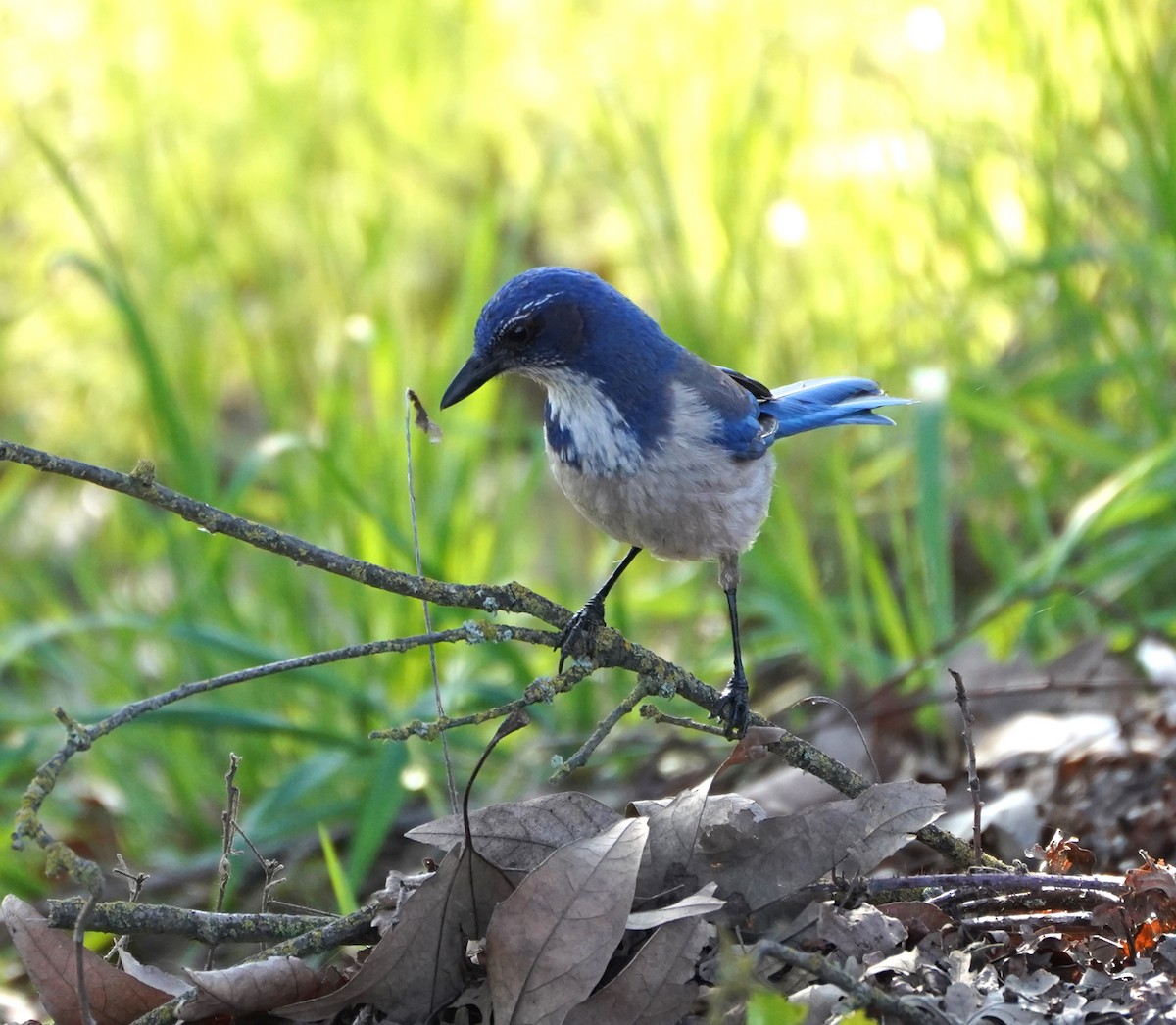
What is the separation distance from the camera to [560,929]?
78.5 inches

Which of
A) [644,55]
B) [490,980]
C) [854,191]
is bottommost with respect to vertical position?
[490,980]

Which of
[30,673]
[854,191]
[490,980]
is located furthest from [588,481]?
[30,673]

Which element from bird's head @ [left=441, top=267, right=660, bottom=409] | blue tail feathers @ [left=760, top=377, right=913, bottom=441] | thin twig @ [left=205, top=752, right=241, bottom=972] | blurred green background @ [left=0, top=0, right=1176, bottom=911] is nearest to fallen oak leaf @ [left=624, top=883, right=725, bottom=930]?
thin twig @ [left=205, top=752, right=241, bottom=972]

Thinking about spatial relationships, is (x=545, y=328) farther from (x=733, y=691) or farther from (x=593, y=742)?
(x=593, y=742)

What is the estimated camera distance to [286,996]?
2.06m

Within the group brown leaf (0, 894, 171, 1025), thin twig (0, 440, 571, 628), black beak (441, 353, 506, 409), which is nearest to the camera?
thin twig (0, 440, 571, 628)

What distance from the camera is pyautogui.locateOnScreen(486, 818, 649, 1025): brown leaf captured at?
1.96 meters

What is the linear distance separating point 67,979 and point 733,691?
4.98 feet

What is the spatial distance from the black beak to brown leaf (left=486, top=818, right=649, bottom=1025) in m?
1.18

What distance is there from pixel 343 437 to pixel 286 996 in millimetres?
2716

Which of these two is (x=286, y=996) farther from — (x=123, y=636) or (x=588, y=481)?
(x=123, y=636)

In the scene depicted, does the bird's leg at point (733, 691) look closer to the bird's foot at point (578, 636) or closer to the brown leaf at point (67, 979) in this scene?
the bird's foot at point (578, 636)

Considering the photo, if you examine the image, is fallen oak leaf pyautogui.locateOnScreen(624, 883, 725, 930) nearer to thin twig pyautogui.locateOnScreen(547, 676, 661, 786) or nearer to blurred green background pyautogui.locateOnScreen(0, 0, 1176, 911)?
thin twig pyautogui.locateOnScreen(547, 676, 661, 786)

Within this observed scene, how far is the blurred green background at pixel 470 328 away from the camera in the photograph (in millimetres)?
4297
